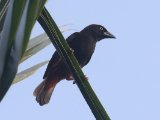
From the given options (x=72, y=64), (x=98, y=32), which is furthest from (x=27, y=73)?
(x=98, y=32)

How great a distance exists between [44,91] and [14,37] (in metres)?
2.42

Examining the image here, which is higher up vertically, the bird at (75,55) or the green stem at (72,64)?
the bird at (75,55)

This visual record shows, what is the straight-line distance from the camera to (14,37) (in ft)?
1.85

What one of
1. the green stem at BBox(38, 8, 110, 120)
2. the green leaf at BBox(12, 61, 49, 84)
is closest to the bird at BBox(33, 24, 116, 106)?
A: the green leaf at BBox(12, 61, 49, 84)

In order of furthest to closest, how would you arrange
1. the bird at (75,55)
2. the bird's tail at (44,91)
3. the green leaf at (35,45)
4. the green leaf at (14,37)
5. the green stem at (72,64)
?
the bird at (75,55) < the bird's tail at (44,91) < the green leaf at (35,45) < the green stem at (72,64) < the green leaf at (14,37)

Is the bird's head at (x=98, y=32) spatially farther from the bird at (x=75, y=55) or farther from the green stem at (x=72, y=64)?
the green stem at (x=72, y=64)

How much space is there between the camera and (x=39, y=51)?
972 millimetres

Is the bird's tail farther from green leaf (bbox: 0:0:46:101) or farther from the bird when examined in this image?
green leaf (bbox: 0:0:46:101)

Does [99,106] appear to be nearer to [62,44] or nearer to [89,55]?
[62,44]

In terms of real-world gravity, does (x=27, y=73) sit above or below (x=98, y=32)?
below

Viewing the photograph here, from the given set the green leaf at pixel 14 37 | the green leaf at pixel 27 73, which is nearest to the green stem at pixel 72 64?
the green leaf at pixel 14 37

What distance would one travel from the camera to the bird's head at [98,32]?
4.34m

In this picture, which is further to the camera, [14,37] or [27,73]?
[27,73]

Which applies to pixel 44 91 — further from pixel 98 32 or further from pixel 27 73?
pixel 27 73
